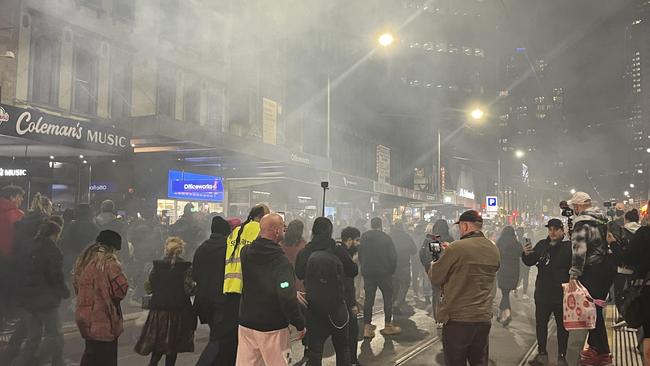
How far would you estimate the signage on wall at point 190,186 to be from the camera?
10555 millimetres

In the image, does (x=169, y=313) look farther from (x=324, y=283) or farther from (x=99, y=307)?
(x=324, y=283)

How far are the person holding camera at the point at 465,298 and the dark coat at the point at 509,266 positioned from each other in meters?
3.82

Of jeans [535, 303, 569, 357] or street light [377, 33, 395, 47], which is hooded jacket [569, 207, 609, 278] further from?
street light [377, 33, 395, 47]

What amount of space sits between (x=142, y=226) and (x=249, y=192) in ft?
22.7

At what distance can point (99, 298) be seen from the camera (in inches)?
120

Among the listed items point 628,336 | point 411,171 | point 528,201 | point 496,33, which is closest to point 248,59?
point 628,336

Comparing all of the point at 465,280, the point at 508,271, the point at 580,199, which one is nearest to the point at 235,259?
the point at 465,280

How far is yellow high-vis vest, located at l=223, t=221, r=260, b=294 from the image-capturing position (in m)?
3.28

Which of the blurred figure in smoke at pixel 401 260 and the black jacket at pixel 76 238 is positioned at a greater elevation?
the black jacket at pixel 76 238

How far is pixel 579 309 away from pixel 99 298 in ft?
10.7

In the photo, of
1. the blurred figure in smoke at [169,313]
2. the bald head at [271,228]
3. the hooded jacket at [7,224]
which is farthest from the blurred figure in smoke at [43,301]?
the bald head at [271,228]

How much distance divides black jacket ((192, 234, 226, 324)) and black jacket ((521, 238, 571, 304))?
2557 mm

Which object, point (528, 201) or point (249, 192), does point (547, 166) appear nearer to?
point (528, 201)

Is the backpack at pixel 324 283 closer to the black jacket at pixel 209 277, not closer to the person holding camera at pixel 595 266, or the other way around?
the black jacket at pixel 209 277
